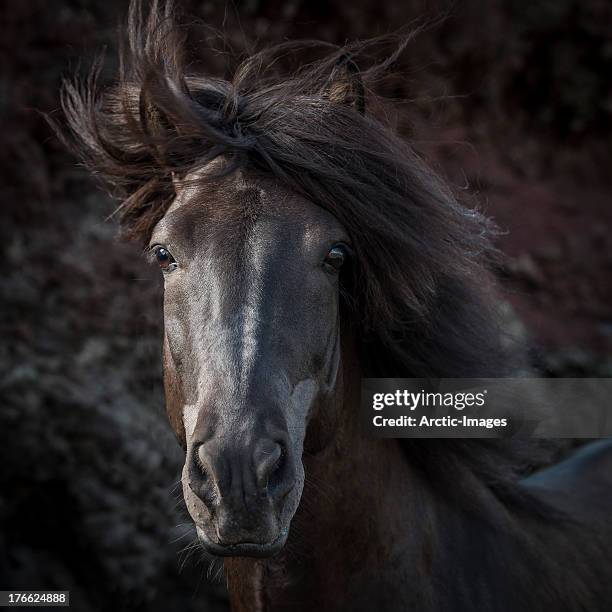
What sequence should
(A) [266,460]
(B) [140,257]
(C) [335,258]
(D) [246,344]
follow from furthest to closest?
(B) [140,257], (C) [335,258], (D) [246,344], (A) [266,460]

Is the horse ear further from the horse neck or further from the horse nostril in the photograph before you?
the horse nostril

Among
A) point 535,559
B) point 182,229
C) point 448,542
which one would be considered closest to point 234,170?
point 182,229

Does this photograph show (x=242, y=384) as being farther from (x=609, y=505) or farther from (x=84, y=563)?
(x=84, y=563)

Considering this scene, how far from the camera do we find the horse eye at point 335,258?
1.91 m

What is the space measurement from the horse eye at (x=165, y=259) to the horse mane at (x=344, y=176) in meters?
0.23

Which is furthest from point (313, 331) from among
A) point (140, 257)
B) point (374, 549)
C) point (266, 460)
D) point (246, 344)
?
point (140, 257)

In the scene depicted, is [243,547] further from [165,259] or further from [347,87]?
[347,87]

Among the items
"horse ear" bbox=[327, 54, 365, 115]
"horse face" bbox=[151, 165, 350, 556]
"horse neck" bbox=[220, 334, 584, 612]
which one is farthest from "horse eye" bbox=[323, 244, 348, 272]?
"horse ear" bbox=[327, 54, 365, 115]

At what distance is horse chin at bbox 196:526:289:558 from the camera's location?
1579 millimetres

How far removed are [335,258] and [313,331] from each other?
0.72 feet

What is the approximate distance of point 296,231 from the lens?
186 centimetres

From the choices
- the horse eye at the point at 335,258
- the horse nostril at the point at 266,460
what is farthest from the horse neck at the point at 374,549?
the horse nostril at the point at 266,460

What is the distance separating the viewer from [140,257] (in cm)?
336

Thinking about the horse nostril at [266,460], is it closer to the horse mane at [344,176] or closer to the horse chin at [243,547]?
the horse chin at [243,547]
